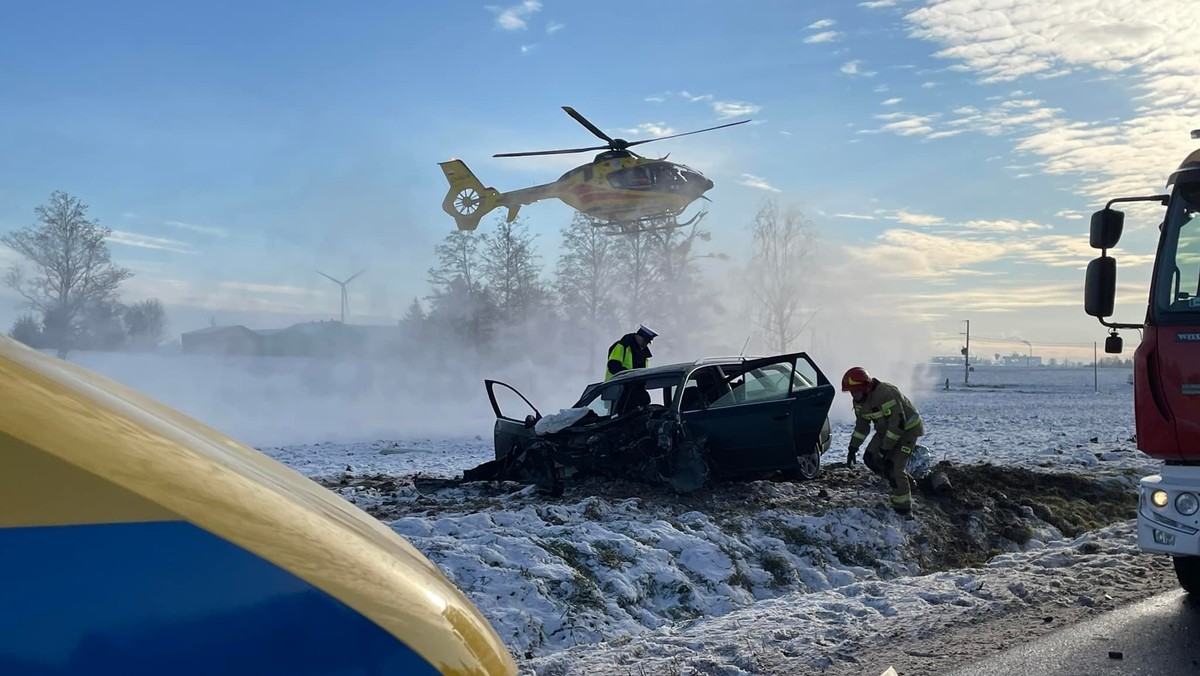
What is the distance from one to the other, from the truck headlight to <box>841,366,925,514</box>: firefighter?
398 centimetres

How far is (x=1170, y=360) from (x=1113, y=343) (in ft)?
2.75

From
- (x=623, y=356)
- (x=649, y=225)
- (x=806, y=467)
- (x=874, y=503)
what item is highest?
(x=649, y=225)

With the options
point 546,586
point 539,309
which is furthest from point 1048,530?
point 539,309

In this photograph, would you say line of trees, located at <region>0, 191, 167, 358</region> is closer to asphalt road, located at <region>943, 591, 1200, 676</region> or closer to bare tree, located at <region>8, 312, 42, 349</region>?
bare tree, located at <region>8, 312, 42, 349</region>

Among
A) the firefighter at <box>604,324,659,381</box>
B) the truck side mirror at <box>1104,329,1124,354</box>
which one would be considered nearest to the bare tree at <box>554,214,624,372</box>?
the firefighter at <box>604,324,659,381</box>

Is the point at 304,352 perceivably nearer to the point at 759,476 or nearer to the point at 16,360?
the point at 759,476

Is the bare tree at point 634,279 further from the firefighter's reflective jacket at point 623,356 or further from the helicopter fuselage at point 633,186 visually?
the firefighter's reflective jacket at point 623,356

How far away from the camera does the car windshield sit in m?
5.58

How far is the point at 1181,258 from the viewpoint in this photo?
5.77 meters

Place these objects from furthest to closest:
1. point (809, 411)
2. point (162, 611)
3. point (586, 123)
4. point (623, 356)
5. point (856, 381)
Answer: point (586, 123)
point (623, 356)
point (809, 411)
point (856, 381)
point (162, 611)

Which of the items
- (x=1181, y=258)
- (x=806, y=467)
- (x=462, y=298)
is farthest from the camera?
(x=462, y=298)

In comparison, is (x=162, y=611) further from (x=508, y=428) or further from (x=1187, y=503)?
(x=508, y=428)

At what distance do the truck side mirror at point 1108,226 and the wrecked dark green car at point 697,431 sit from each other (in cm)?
401

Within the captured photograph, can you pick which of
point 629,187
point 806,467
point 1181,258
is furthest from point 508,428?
point 629,187
